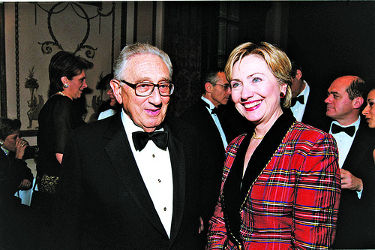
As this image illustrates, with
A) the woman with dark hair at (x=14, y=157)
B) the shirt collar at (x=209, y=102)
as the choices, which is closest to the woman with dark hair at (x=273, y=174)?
the woman with dark hair at (x=14, y=157)

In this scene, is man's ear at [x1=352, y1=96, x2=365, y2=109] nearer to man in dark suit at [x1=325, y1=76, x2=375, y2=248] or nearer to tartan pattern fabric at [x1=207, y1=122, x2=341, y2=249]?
man in dark suit at [x1=325, y1=76, x2=375, y2=248]

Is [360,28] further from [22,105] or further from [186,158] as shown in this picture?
[22,105]

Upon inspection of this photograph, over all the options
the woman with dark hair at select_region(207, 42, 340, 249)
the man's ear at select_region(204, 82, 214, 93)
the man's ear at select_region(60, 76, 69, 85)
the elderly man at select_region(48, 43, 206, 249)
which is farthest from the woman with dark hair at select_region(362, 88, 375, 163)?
the man's ear at select_region(60, 76, 69, 85)

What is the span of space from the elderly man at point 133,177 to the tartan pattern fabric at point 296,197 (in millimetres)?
332

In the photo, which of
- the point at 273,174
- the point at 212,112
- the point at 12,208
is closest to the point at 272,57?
the point at 273,174

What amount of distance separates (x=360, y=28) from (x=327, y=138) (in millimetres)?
3199

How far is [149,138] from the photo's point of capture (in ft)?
5.61

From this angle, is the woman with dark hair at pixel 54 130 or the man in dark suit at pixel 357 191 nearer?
the man in dark suit at pixel 357 191

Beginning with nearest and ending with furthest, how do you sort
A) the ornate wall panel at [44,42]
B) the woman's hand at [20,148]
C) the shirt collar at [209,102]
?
the woman's hand at [20,148] < the ornate wall panel at [44,42] < the shirt collar at [209,102]

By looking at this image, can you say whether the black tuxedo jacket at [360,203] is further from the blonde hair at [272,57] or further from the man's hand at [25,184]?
→ the man's hand at [25,184]

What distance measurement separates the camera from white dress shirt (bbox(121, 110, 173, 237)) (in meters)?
1.66

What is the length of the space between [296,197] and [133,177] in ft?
2.39

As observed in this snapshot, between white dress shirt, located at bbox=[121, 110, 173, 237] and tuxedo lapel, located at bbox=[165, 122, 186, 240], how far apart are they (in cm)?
2

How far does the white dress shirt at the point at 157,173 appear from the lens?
166 cm
